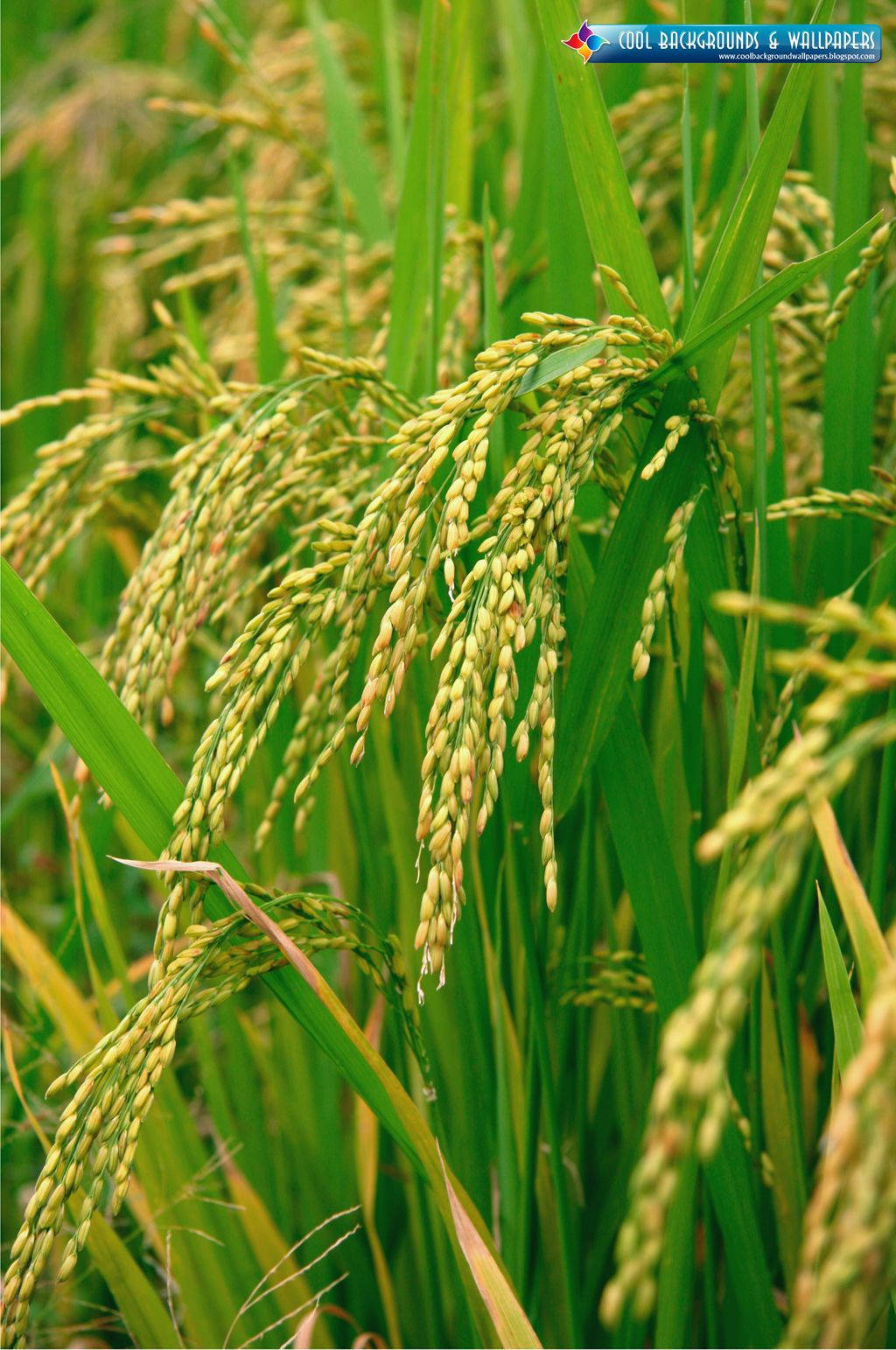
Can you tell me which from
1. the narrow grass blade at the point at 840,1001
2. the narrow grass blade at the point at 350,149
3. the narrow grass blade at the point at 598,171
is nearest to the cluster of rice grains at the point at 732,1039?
the narrow grass blade at the point at 840,1001

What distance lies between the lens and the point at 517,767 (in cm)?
104

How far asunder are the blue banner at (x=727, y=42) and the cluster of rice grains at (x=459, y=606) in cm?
36

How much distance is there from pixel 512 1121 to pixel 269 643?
60 cm

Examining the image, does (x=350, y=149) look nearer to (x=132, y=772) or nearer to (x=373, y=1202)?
(x=132, y=772)

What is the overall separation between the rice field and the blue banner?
0.14 ft

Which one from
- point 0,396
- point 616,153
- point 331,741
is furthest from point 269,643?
point 0,396

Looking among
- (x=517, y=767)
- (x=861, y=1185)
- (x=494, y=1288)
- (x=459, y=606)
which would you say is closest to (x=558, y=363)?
(x=459, y=606)

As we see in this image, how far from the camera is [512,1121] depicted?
113 cm

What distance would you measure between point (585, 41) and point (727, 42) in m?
0.17

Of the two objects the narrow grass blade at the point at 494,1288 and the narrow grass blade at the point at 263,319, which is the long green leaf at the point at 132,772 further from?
the narrow grass blade at the point at 263,319

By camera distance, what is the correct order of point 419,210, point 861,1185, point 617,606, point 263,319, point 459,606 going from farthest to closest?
1. point 263,319
2. point 419,210
3. point 617,606
4. point 459,606
5. point 861,1185

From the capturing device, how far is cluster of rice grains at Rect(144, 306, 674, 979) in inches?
29.9

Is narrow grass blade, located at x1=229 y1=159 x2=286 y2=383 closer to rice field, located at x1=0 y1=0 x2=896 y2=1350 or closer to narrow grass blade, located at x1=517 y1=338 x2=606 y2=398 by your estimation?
rice field, located at x1=0 y1=0 x2=896 y2=1350

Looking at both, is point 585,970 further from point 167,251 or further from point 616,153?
point 167,251
